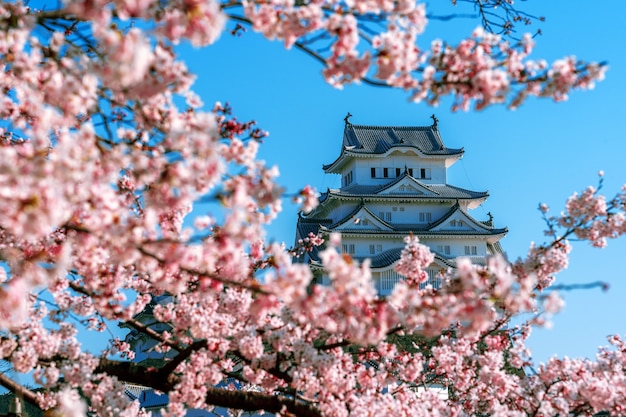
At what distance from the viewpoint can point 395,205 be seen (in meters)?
38.9

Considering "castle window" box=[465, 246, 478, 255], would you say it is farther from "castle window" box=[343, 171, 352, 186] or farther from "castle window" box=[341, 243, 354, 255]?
"castle window" box=[343, 171, 352, 186]

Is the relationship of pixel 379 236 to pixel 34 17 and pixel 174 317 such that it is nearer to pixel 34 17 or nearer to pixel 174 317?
pixel 174 317

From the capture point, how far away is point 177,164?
11.8 feet

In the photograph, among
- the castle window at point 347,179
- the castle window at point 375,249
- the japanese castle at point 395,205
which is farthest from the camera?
the castle window at point 347,179

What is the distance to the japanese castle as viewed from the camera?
3700 cm

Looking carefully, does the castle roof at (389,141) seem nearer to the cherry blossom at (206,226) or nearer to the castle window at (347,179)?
the castle window at (347,179)

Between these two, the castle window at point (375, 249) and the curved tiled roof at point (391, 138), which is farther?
the curved tiled roof at point (391, 138)

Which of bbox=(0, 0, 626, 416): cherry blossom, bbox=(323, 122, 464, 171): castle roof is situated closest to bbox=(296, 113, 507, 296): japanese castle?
bbox=(323, 122, 464, 171): castle roof

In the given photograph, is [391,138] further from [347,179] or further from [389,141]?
[347,179]

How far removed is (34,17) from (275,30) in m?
1.33

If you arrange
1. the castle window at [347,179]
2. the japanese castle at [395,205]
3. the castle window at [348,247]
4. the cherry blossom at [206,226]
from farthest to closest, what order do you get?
1. the castle window at [347,179]
2. the castle window at [348,247]
3. the japanese castle at [395,205]
4. the cherry blossom at [206,226]

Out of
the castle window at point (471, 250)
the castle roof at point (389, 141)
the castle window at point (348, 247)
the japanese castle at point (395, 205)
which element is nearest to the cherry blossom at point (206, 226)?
the japanese castle at point (395, 205)

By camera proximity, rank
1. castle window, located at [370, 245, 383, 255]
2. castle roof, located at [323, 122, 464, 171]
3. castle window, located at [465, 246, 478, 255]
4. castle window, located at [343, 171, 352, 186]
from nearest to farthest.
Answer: castle window, located at [370, 245, 383, 255], castle window, located at [465, 246, 478, 255], castle roof, located at [323, 122, 464, 171], castle window, located at [343, 171, 352, 186]

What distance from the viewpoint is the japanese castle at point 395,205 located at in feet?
121
